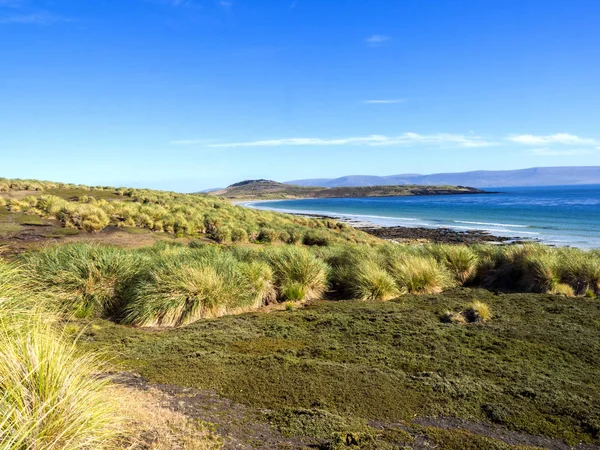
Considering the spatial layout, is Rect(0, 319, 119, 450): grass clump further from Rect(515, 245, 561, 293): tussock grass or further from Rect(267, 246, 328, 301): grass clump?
Rect(515, 245, 561, 293): tussock grass

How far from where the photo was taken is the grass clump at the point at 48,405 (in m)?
2.79

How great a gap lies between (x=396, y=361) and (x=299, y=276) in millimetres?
4559

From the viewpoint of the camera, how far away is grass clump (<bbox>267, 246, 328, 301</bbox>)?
946 centimetres

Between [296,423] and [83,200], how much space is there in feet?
101

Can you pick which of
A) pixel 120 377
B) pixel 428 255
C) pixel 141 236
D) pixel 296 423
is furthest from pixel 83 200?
pixel 296 423

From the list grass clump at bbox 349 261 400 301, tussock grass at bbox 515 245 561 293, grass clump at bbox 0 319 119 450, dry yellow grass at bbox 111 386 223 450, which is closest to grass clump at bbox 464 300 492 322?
grass clump at bbox 349 261 400 301

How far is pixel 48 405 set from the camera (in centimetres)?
301

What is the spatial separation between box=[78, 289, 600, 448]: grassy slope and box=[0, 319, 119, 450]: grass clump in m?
1.61

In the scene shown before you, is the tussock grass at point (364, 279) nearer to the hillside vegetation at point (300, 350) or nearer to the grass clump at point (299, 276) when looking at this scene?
the hillside vegetation at point (300, 350)

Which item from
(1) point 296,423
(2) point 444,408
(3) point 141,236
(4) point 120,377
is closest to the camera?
(1) point 296,423

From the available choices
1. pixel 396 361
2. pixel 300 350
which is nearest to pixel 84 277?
pixel 300 350

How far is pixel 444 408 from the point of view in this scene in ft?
14.4

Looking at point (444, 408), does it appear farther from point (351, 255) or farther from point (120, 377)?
point (351, 255)

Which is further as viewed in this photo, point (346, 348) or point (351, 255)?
point (351, 255)
